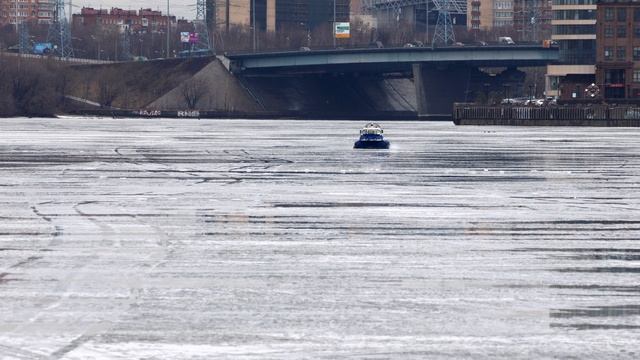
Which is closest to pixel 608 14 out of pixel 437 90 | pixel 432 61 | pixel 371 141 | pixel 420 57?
pixel 432 61

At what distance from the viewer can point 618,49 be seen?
186 metres

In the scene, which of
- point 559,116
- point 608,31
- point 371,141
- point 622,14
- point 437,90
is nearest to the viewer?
point 371,141

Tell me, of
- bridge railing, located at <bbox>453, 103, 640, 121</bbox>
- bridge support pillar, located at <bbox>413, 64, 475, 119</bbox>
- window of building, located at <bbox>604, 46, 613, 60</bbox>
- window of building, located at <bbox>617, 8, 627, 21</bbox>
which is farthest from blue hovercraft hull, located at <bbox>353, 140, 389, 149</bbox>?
window of building, located at <bbox>604, 46, 613, 60</bbox>

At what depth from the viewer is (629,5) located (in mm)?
182125

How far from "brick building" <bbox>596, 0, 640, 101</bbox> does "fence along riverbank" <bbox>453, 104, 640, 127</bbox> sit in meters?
42.1

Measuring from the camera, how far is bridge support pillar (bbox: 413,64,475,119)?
194 meters

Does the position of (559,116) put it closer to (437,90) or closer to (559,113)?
(559,113)

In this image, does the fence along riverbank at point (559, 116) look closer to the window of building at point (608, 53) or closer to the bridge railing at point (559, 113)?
the bridge railing at point (559, 113)

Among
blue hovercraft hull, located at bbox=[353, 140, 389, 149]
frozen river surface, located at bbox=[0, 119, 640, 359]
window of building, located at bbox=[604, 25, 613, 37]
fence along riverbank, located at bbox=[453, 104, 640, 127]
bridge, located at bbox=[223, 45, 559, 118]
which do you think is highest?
window of building, located at bbox=[604, 25, 613, 37]

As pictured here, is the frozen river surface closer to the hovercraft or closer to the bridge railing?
the hovercraft

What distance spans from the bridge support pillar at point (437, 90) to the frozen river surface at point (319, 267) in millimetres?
145744

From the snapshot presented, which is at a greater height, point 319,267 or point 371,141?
point 319,267

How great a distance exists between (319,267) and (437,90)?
175742 mm

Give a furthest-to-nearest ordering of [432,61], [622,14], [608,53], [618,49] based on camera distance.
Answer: [432,61], [608,53], [618,49], [622,14]
